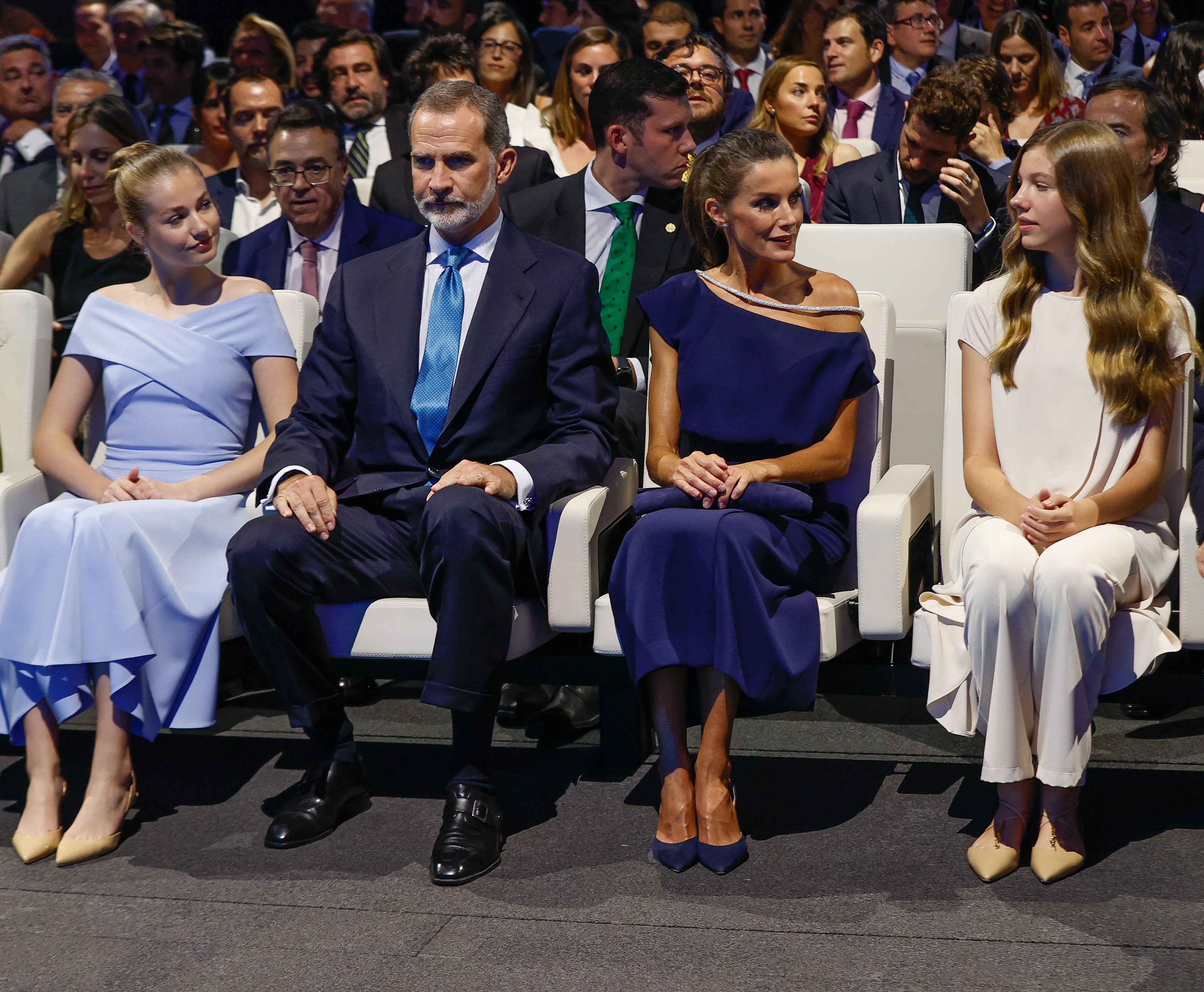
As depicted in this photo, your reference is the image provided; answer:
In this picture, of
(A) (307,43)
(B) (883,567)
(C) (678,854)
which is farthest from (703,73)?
(A) (307,43)

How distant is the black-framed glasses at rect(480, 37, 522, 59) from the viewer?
5793 millimetres

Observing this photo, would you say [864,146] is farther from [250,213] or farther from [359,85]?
[250,213]

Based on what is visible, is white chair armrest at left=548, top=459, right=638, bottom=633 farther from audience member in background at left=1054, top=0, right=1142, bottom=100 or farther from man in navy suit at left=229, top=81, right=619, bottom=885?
audience member in background at left=1054, top=0, right=1142, bottom=100

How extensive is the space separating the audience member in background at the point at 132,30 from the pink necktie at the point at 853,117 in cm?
390

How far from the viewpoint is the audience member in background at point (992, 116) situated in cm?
403

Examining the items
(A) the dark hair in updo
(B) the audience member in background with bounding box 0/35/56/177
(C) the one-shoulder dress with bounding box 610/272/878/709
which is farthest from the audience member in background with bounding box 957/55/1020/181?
(B) the audience member in background with bounding box 0/35/56/177


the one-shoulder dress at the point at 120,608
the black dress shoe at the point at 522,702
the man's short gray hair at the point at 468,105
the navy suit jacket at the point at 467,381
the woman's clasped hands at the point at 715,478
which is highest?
the man's short gray hair at the point at 468,105

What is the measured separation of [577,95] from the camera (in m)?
5.03

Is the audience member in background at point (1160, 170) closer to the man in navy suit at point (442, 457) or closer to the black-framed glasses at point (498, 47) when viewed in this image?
the man in navy suit at point (442, 457)

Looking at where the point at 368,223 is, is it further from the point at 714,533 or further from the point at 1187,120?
the point at 1187,120

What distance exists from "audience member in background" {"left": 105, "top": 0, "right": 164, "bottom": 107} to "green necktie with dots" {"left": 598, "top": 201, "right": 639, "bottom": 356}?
15.2 feet

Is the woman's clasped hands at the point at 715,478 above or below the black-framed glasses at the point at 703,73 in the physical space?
below

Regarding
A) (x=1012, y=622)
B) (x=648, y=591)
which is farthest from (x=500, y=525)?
(x=1012, y=622)

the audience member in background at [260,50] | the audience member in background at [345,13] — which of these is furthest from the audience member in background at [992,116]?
the audience member in background at [345,13]
